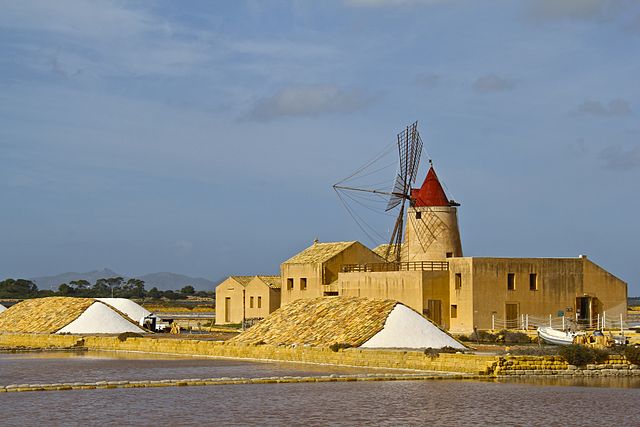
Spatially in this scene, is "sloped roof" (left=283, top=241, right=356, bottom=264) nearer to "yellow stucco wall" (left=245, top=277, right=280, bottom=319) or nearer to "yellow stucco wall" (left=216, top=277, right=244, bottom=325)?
"yellow stucco wall" (left=245, top=277, right=280, bottom=319)

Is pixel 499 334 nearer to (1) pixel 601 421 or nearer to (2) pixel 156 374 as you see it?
(2) pixel 156 374

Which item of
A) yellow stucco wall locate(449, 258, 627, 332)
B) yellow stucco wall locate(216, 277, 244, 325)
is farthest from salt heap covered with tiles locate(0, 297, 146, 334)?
yellow stucco wall locate(449, 258, 627, 332)

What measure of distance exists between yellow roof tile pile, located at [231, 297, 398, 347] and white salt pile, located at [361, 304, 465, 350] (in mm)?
205

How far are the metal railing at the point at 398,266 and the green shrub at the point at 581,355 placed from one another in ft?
42.7

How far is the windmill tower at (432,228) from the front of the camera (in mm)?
35719

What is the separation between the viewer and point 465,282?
3281 cm

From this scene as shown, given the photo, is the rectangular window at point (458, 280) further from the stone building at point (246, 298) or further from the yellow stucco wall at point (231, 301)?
the yellow stucco wall at point (231, 301)

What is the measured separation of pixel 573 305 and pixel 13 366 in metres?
17.3

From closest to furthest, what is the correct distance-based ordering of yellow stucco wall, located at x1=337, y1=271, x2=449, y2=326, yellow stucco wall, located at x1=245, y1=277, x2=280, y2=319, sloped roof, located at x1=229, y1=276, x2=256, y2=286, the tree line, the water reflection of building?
the water reflection of building
yellow stucco wall, located at x1=337, y1=271, x2=449, y2=326
yellow stucco wall, located at x1=245, y1=277, x2=280, y2=319
sloped roof, located at x1=229, y1=276, x2=256, y2=286
the tree line

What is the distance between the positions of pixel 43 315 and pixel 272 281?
944 centimetres

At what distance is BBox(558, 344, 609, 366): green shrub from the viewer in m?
20.7

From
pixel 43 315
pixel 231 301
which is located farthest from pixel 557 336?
pixel 43 315

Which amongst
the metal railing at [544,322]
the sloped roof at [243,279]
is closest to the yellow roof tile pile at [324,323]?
the metal railing at [544,322]

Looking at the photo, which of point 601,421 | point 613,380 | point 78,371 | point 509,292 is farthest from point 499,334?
point 601,421
